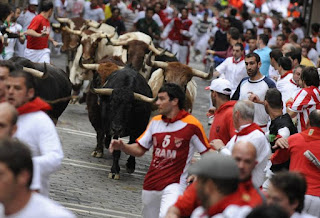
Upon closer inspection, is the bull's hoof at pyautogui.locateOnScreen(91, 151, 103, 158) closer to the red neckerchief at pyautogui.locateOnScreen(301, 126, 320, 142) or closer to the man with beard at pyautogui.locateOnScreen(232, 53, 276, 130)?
the man with beard at pyautogui.locateOnScreen(232, 53, 276, 130)

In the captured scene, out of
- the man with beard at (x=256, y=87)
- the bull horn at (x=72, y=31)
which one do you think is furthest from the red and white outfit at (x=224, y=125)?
the bull horn at (x=72, y=31)

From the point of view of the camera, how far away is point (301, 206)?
22.1 ft

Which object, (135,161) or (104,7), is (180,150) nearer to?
(135,161)

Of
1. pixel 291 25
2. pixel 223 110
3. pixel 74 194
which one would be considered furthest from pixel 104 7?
pixel 223 110

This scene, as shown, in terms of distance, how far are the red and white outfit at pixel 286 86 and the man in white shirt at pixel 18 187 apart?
8799 millimetres

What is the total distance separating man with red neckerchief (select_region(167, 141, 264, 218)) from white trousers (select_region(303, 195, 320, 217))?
2.55m

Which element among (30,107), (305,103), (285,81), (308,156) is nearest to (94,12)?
(285,81)

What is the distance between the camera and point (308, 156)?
9.52 metres

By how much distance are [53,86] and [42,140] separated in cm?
679

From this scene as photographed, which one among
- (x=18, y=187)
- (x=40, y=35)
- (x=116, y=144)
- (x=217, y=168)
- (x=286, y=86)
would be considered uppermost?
(x=217, y=168)

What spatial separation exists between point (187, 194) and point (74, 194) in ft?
18.4

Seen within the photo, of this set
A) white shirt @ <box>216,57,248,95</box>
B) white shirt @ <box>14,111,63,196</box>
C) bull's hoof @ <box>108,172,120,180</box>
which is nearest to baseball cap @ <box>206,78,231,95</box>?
white shirt @ <box>14,111,63,196</box>

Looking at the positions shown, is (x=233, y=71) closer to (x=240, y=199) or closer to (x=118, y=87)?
(x=118, y=87)

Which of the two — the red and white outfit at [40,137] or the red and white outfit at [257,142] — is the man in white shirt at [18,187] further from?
the red and white outfit at [257,142]
